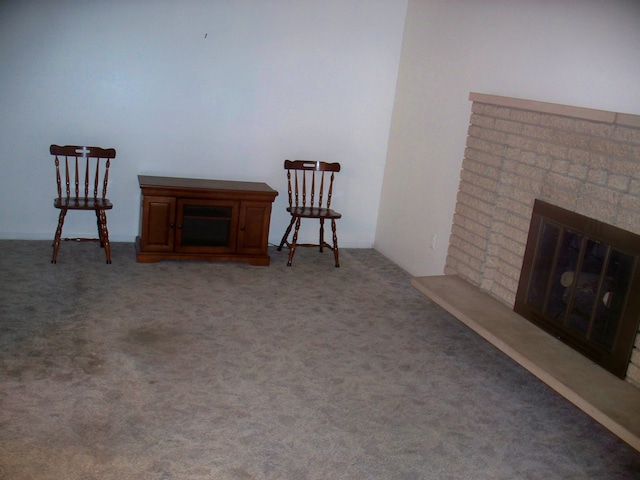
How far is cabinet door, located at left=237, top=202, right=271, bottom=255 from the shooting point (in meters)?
4.47

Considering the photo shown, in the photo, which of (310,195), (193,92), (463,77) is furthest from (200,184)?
(463,77)

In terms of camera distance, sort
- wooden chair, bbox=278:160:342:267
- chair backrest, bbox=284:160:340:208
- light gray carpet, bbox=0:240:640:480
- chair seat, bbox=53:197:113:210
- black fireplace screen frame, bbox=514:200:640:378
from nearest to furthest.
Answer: light gray carpet, bbox=0:240:640:480, black fireplace screen frame, bbox=514:200:640:378, chair seat, bbox=53:197:113:210, wooden chair, bbox=278:160:342:267, chair backrest, bbox=284:160:340:208

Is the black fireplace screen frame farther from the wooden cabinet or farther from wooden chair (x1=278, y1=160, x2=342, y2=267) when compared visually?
the wooden cabinet

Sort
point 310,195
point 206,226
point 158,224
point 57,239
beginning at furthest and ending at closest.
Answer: point 310,195 → point 206,226 → point 158,224 → point 57,239

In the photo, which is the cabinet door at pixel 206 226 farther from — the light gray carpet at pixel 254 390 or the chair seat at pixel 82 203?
the chair seat at pixel 82 203

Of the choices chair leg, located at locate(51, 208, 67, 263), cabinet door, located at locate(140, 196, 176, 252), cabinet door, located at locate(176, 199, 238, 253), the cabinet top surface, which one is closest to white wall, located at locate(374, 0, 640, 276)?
the cabinet top surface

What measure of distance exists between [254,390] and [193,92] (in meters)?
2.61

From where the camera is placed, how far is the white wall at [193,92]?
4312mm

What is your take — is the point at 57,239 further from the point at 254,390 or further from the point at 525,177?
the point at 525,177

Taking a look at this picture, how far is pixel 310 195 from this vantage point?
200 inches

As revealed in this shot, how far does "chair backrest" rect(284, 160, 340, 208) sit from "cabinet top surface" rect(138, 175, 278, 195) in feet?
0.77

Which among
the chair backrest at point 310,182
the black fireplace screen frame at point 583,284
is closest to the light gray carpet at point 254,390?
the black fireplace screen frame at point 583,284

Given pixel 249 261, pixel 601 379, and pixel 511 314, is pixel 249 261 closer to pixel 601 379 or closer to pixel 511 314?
pixel 511 314

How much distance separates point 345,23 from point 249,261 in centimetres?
196
